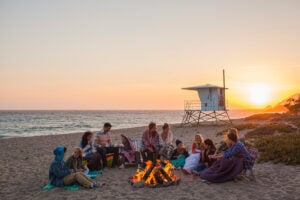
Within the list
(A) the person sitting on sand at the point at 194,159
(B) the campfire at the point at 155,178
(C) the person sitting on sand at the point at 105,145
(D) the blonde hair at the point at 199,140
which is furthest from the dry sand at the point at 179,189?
(D) the blonde hair at the point at 199,140

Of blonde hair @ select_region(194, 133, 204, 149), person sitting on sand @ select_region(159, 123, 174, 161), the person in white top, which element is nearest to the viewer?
blonde hair @ select_region(194, 133, 204, 149)

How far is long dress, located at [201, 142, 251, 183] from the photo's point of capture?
8602 mm

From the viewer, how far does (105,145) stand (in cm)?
1162

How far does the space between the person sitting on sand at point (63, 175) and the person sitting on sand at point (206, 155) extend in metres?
3.40

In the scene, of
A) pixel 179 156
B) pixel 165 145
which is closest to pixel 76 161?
pixel 165 145

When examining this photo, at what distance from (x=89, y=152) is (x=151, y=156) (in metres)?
2.21

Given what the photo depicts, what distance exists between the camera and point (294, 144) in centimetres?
1253

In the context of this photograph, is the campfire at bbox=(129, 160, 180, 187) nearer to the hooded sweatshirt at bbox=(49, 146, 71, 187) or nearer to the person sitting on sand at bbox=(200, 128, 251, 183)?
the person sitting on sand at bbox=(200, 128, 251, 183)

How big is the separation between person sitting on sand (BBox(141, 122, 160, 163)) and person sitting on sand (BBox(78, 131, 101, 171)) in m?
1.69

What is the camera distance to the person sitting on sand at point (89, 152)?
10656 mm

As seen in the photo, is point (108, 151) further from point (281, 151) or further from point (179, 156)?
point (281, 151)

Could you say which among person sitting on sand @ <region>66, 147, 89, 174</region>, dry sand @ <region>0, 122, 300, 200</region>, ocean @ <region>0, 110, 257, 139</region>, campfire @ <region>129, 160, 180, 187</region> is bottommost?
ocean @ <region>0, 110, 257, 139</region>

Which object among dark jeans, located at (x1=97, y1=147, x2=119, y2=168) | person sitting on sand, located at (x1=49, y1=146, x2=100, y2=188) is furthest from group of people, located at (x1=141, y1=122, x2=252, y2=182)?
person sitting on sand, located at (x1=49, y1=146, x2=100, y2=188)

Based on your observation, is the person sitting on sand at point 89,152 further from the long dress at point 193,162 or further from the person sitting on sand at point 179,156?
the long dress at point 193,162
